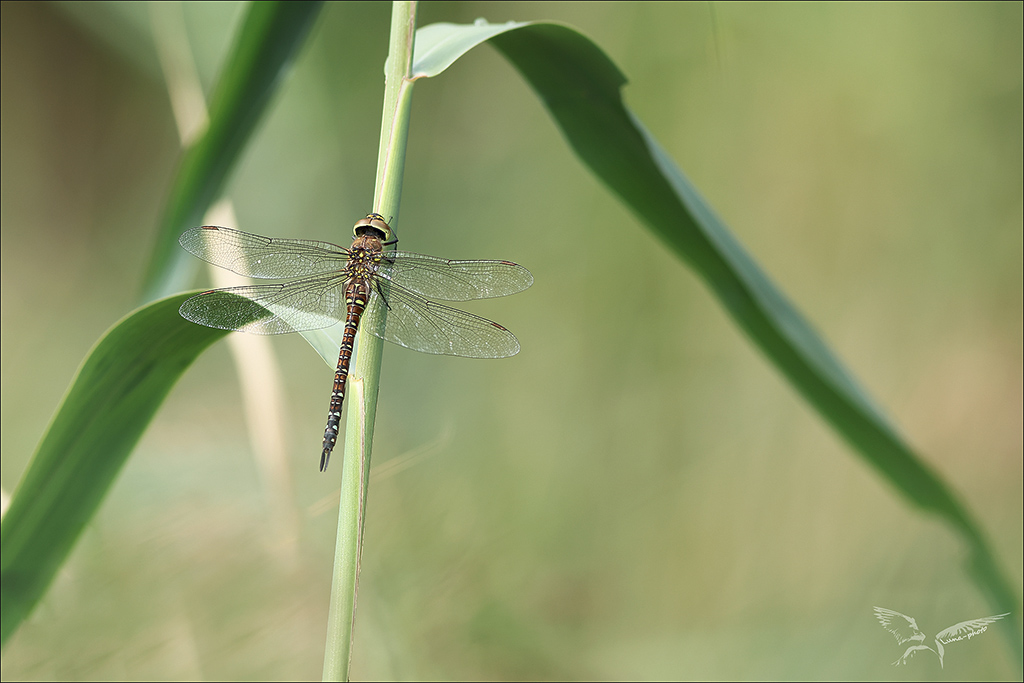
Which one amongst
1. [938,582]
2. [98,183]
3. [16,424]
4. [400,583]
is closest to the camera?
[400,583]

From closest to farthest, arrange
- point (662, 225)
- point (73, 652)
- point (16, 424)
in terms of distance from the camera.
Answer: point (662, 225)
point (73, 652)
point (16, 424)

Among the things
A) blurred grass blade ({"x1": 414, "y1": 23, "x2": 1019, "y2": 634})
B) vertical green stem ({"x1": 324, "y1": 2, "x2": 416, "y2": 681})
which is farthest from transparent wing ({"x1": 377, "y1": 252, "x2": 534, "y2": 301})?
vertical green stem ({"x1": 324, "y1": 2, "x2": 416, "y2": 681})

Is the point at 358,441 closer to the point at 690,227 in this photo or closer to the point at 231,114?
the point at 690,227

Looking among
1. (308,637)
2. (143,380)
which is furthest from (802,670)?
(143,380)

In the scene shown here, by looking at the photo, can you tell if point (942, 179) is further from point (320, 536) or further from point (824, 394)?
point (320, 536)

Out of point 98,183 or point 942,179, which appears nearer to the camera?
point 942,179

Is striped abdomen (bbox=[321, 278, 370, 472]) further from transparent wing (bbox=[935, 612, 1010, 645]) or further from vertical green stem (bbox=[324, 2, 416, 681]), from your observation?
transparent wing (bbox=[935, 612, 1010, 645])

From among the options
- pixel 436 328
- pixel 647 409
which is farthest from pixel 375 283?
pixel 647 409
